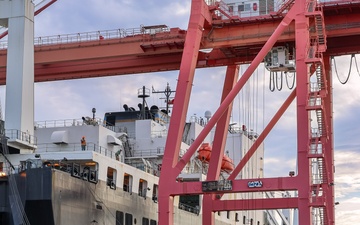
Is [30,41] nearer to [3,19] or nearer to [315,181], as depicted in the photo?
[3,19]

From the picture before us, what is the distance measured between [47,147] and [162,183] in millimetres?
7291

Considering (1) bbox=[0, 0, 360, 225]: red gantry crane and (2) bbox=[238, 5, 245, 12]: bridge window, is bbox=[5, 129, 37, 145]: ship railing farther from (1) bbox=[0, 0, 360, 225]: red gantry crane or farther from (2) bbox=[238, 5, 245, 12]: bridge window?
(2) bbox=[238, 5, 245, 12]: bridge window

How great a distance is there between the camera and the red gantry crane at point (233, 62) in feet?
103

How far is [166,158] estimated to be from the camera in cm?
3250

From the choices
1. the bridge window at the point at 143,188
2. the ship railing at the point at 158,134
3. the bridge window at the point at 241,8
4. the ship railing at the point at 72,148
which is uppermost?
the bridge window at the point at 241,8

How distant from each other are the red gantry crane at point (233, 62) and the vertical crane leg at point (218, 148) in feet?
0.15

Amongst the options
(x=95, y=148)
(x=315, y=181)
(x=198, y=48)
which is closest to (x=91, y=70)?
(x=95, y=148)

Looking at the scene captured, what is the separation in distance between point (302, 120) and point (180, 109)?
508cm

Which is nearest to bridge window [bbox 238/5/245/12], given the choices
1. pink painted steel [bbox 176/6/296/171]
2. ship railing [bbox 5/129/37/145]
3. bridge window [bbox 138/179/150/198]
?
pink painted steel [bbox 176/6/296/171]

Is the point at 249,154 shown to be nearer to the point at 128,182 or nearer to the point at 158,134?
the point at 128,182

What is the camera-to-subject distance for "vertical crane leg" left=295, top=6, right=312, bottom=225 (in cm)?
3039

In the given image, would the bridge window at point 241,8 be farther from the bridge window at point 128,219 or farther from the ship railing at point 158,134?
the bridge window at point 128,219

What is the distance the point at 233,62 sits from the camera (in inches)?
1495

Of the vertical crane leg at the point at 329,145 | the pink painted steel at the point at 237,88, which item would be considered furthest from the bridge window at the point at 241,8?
the vertical crane leg at the point at 329,145
